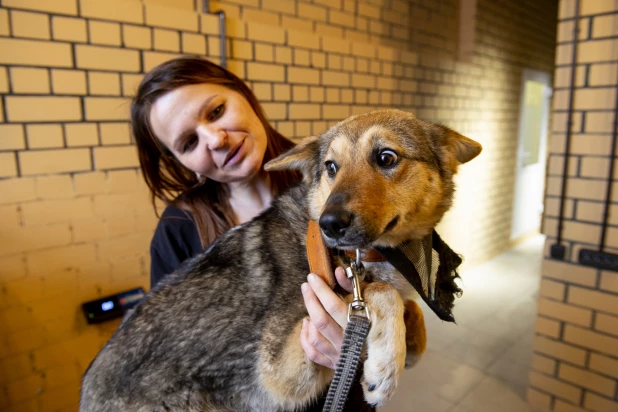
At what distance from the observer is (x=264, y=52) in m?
3.32

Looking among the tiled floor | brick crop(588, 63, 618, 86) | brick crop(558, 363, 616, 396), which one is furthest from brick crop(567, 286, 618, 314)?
brick crop(588, 63, 618, 86)

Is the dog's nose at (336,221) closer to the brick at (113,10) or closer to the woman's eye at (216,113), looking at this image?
the woman's eye at (216,113)

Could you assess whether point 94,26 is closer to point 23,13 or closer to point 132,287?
point 23,13

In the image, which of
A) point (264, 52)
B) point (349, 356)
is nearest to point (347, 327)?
point (349, 356)

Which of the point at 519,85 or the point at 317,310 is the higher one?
the point at 519,85

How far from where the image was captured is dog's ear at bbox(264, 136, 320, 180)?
1526 millimetres

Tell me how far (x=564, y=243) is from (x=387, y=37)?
120 inches

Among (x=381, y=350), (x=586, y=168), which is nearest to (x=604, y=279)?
(x=586, y=168)

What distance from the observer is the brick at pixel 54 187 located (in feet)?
7.60

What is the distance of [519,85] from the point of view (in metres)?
6.66

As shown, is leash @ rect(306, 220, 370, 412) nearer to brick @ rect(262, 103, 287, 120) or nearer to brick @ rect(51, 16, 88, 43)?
brick @ rect(51, 16, 88, 43)

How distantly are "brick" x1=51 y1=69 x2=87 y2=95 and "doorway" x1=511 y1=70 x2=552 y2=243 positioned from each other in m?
6.53

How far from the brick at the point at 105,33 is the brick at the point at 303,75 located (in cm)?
145

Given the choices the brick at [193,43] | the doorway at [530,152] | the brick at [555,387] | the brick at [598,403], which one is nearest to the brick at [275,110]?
the brick at [193,43]
